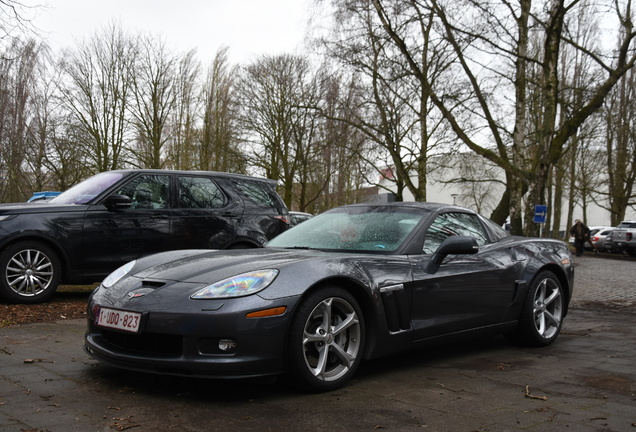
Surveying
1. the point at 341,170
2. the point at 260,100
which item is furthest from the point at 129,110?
the point at 341,170

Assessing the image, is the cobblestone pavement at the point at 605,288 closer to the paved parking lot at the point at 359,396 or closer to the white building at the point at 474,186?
the paved parking lot at the point at 359,396

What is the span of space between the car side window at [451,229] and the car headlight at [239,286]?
1473mm

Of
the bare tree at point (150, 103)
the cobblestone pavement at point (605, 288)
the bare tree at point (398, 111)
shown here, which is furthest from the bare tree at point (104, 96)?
the cobblestone pavement at point (605, 288)

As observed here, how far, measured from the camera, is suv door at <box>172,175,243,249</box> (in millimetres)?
8477

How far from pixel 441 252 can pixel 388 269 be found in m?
0.56

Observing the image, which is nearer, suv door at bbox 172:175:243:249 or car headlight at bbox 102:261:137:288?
car headlight at bbox 102:261:137:288

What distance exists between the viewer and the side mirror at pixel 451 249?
4.82 metres

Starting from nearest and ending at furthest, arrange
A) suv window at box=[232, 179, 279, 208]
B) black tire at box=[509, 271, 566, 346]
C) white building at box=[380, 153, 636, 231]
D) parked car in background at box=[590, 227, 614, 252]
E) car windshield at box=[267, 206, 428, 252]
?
car windshield at box=[267, 206, 428, 252], black tire at box=[509, 271, 566, 346], suv window at box=[232, 179, 279, 208], white building at box=[380, 153, 636, 231], parked car in background at box=[590, 227, 614, 252]

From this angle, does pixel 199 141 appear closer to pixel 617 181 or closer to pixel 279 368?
pixel 617 181

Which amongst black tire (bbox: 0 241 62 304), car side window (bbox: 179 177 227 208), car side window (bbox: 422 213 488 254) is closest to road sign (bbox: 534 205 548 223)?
car side window (bbox: 179 177 227 208)

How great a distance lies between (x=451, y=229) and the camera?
17.8 ft

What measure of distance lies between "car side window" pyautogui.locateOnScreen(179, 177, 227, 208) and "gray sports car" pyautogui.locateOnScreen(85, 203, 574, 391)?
3.41 meters

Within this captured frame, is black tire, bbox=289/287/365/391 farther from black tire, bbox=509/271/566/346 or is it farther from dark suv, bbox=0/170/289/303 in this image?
dark suv, bbox=0/170/289/303

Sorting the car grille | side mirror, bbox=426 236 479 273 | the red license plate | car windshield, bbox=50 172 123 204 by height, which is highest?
car windshield, bbox=50 172 123 204
